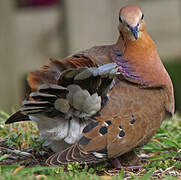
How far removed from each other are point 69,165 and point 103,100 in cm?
53

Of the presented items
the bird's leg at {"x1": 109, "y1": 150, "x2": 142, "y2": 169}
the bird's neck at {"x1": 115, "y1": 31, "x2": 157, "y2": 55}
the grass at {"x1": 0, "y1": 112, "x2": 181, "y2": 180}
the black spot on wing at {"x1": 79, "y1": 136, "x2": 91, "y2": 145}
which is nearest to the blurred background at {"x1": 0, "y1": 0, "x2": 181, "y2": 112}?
the grass at {"x1": 0, "y1": 112, "x2": 181, "y2": 180}

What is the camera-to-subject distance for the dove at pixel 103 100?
13.6 ft

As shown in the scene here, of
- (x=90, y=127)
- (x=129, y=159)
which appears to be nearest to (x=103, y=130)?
(x=90, y=127)

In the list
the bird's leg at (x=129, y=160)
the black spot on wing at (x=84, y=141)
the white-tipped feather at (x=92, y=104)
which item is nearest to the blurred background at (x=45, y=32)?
the bird's leg at (x=129, y=160)

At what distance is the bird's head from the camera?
452cm

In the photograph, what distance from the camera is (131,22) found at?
178 inches

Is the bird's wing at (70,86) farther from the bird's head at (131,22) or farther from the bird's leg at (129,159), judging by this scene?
the bird's leg at (129,159)

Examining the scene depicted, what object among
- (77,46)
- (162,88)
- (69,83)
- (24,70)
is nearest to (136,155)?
(162,88)

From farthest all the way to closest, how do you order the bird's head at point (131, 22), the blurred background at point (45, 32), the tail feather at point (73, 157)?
1. the blurred background at point (45, 32)
2. the bird's head at point (131, 22)
3. the tail feather at point (73, 157)

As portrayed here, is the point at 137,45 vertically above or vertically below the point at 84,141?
above

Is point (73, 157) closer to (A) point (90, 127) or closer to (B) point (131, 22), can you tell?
(A) point (90, 127)

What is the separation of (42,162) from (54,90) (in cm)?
65

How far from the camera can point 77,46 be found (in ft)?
24.9

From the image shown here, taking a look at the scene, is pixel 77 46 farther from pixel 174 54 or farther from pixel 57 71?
pixel 57 71
